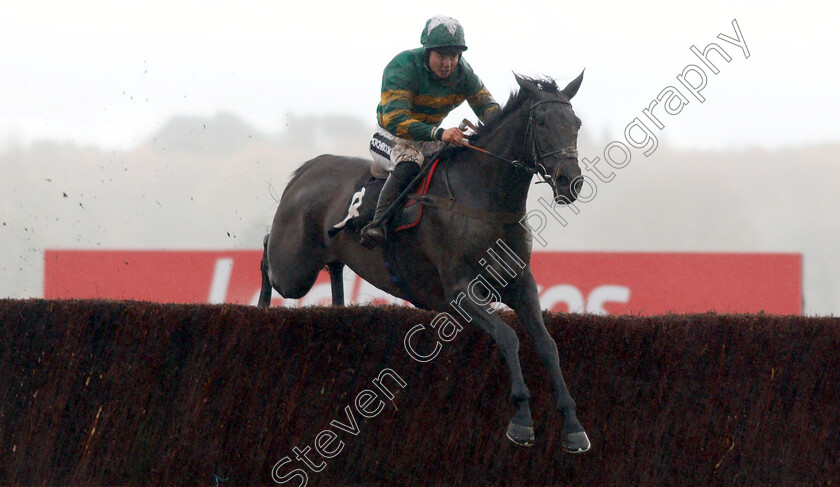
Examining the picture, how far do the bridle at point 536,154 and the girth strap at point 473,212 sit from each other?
31 centimetres

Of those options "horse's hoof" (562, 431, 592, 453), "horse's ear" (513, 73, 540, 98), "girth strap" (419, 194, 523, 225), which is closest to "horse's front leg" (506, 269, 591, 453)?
"horse's hoof" (562, 431, 592, 453)

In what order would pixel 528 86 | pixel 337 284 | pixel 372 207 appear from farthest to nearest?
pixel 337 284
pixel 372 207
pixel 528 86

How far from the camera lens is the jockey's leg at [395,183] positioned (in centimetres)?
620

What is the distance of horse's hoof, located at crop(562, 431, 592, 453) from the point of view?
5129mm

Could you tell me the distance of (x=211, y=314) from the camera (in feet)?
19.6

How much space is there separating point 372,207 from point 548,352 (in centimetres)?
175

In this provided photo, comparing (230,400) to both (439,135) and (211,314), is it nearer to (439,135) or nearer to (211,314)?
(211,314)

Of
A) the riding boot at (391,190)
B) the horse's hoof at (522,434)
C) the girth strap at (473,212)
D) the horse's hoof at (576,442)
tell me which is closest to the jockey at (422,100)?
the riding boot at (391,190)

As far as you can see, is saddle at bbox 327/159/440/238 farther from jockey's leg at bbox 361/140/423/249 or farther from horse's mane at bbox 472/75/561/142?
horse's mane at bbox 472/75/561/142

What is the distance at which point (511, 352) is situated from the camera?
530 centimetres

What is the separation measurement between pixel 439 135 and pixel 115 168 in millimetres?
12741

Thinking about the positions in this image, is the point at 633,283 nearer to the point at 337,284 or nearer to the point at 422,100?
the point at 337,284

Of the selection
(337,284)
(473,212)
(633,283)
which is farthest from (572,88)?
(633,283)

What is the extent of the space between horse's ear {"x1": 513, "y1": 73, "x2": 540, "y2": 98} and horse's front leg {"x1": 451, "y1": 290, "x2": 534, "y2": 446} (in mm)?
1248
